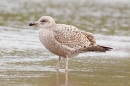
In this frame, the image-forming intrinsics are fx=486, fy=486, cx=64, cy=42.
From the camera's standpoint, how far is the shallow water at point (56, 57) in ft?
33.2

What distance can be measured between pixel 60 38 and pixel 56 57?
1.94 metres

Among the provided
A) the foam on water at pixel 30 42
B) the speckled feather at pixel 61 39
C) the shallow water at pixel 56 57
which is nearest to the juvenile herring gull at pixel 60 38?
the speckled feather at pixel 61 39

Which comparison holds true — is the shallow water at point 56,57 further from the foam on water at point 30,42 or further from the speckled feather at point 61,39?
the speckled feather at point 61,39

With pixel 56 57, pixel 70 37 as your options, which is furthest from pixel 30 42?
pixel 70 37

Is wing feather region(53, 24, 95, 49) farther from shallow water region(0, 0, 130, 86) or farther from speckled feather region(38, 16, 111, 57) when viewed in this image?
shallow water region(0, 0, 130, 86)

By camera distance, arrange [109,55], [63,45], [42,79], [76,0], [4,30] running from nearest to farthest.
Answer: [42,79] < [63,45] < [109,55] < [4,30] < [76,0]

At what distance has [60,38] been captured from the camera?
1121cm

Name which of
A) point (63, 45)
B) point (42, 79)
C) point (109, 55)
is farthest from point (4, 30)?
point (42, 79)

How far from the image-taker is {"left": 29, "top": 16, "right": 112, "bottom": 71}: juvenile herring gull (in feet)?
36.5

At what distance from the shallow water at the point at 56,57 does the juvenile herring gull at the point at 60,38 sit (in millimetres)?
434

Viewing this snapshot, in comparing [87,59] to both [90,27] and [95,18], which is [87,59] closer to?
[90,27]

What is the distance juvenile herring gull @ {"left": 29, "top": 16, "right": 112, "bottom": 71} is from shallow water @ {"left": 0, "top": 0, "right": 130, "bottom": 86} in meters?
0.43

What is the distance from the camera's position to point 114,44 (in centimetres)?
1559

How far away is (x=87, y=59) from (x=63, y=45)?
172 centimetres
